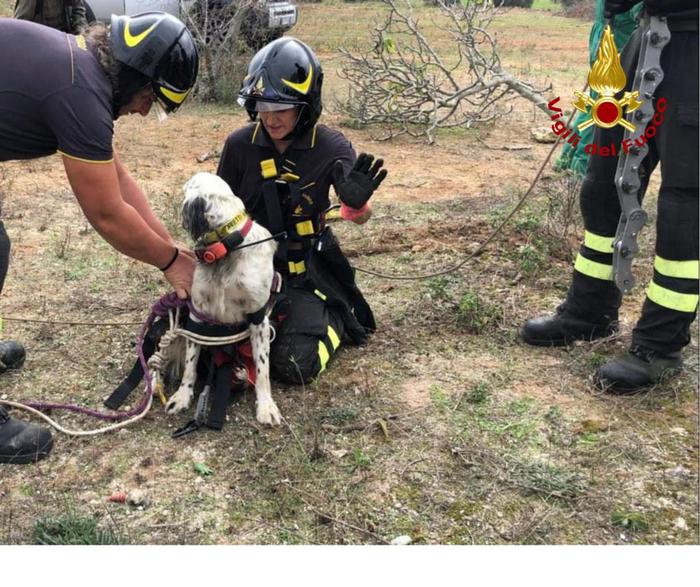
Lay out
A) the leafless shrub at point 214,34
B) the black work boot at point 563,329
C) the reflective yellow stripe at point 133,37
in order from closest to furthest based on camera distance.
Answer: the reflective yellow stripe at point 133,37
the black work boot at point 563,329
the leafless shrub at point 214,34

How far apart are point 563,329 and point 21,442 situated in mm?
3065

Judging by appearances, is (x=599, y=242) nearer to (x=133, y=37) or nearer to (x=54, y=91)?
(x=133, y=37)

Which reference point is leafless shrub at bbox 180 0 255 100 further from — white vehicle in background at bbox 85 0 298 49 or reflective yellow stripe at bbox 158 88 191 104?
reflective yellow stripe at bbox 158 88 191 104

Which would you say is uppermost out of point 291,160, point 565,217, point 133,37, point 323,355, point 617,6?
point 617,6

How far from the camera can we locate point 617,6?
3.68m

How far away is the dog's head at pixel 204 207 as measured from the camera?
11.0 feet

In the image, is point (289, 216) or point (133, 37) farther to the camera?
point (289, 216)

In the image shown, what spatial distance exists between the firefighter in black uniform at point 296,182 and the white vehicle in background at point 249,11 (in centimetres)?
789

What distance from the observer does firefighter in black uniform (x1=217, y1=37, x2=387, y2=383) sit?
365cm

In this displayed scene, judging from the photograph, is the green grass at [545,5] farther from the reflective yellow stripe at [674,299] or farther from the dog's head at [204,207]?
the dog's head at [204,207]

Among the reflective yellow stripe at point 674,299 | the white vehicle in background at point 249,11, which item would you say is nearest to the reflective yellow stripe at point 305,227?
the reflective yellow stripe at point 674,299

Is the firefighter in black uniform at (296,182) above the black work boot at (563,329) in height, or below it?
above

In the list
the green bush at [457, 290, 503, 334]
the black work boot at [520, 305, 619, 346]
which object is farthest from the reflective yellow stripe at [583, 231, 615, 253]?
the green bush at [457, 290, 503, 334]

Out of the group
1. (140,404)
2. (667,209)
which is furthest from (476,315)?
(140,404)
